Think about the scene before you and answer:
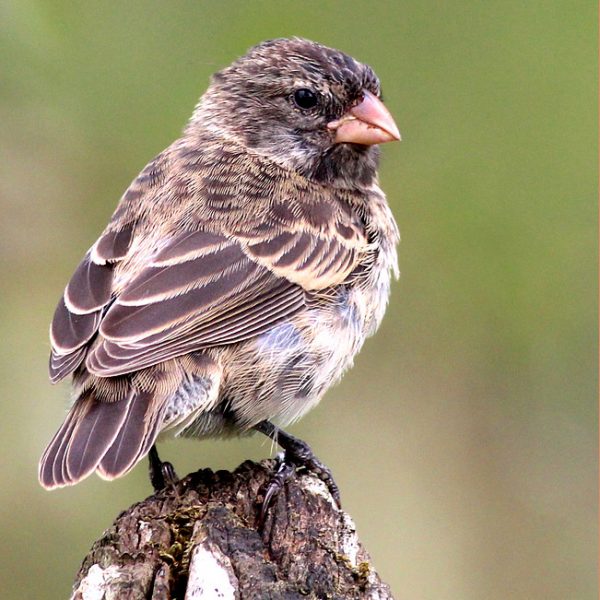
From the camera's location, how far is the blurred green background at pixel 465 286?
7543 millimetres

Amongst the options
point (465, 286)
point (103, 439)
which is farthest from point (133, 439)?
point (465, 286)

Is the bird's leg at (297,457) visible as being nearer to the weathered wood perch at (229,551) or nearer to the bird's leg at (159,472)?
the bird's leg at (159,472)

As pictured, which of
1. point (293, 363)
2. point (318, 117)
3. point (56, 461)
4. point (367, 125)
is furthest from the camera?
point (318, 117)

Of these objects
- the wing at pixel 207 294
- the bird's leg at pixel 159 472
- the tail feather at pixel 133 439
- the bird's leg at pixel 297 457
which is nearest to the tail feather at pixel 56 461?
the tail feather at pixel 133 439

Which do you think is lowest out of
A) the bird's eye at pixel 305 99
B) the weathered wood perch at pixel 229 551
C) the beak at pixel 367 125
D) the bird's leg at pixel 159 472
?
the weathered wood perch at pixel 229 551

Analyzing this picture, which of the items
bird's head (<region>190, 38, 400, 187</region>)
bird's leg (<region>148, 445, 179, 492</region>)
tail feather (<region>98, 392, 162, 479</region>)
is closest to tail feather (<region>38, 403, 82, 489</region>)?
tail feather (<region>98, 392, 162, 479</region>)

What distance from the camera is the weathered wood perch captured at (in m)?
4.25

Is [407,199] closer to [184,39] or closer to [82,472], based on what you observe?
[184,39]

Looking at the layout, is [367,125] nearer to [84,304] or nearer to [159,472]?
[84,304]

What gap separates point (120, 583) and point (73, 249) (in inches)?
132

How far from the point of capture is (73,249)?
7.33 m

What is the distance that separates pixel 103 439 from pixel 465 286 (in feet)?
11.3

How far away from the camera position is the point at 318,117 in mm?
6633

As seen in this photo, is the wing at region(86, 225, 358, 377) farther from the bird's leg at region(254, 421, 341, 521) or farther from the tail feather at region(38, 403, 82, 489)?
the bird's leg at region(254, 421, 341, 521)
